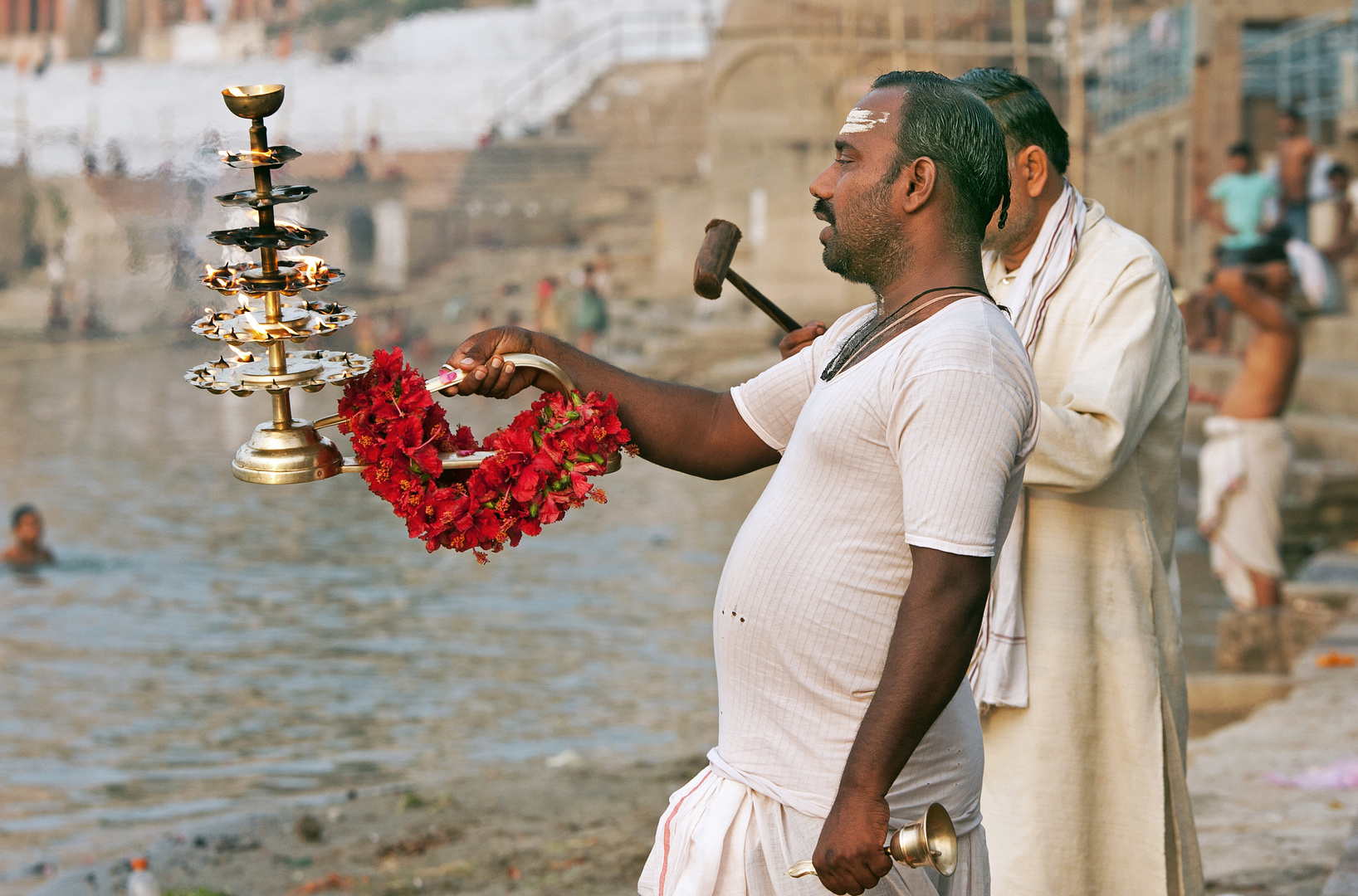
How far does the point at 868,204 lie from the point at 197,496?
540 inches

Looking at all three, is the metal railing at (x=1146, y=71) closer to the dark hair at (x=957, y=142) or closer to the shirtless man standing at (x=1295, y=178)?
the shirtless man standing at (x=1295, y=178)

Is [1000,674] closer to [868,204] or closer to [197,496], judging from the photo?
[868,204]

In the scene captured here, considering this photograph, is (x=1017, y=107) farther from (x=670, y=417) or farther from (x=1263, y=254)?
(x=1263, y=254)

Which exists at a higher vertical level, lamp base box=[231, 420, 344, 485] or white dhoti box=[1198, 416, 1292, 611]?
lamp base box=[231, 420, 344, 485]

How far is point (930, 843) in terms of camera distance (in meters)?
1.92

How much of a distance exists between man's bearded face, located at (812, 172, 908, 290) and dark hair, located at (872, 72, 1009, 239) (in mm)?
47

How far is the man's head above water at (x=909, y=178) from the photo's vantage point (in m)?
2.06

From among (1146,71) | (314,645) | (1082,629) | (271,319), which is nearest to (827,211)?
(271,319)

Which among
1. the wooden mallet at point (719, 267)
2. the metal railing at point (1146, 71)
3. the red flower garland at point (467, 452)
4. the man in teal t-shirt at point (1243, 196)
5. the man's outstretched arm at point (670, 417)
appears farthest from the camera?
the metal railing at point (1146, 71)

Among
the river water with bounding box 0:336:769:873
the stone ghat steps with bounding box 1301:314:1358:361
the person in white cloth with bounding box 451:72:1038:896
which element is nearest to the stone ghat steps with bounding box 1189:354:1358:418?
the stone ghat steps with bounding box 1301:314:1358:361

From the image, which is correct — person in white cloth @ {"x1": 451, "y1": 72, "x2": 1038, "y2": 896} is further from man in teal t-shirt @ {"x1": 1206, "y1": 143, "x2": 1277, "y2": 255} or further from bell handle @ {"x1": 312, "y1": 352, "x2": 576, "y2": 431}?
man in teal t-shirt @ {"x1": 1206, "y1": 143, "x2": 1277, "y2": 255}

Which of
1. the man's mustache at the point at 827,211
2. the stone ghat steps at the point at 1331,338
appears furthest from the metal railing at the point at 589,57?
the man's mustache at the point at 827,211

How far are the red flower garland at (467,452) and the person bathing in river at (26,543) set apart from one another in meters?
9.71

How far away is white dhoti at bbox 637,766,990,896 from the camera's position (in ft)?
6.89
